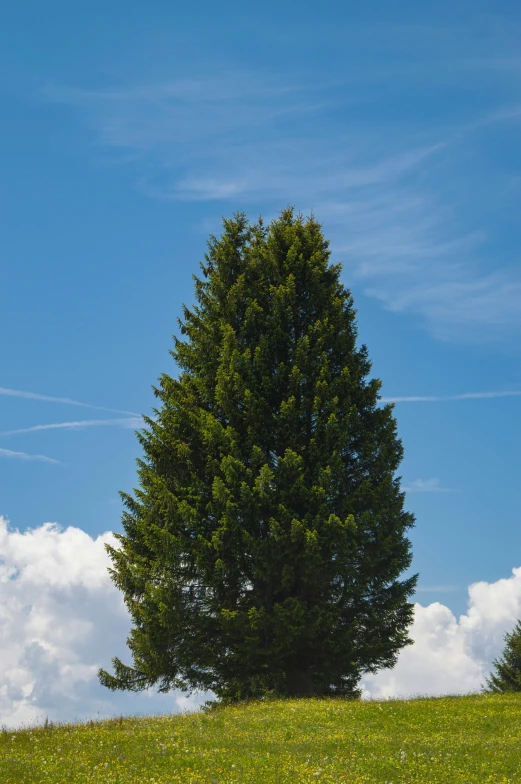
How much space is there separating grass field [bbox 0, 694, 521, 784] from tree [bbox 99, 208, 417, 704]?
316cm

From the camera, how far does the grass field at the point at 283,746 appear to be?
1401cm

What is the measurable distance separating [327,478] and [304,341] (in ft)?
16.9

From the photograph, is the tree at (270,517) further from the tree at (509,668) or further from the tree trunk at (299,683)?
the tree at (509,668)

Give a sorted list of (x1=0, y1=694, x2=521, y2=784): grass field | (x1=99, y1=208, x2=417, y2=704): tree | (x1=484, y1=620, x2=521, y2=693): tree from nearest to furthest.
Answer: (x1=0, y1=694, x2=521, y2=784): grass field, (x1=99, y1=208, x2=417, y2=704): tree, (x1=484, y1=620, x2=521, y2=693): tree

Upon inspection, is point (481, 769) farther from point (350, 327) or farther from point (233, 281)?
point (233, 281)

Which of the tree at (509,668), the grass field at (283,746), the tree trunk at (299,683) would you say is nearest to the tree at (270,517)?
the tree trunk at (299,683)

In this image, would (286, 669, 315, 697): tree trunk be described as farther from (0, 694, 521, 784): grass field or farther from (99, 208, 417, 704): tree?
(0, 694, 521, 784): grass field

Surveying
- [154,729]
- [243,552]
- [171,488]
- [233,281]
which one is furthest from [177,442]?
[154,729]

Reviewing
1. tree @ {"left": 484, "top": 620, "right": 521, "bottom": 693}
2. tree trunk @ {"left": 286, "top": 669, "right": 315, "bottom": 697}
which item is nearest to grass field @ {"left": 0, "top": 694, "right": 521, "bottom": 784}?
tree trunk @ {"left": 286, "top": 669, "right": 315, "bottom": 697}

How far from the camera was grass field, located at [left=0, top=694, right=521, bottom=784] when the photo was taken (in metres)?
14.0

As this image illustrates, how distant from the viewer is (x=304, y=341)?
25.6 metres

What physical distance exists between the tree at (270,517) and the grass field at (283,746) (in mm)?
3158

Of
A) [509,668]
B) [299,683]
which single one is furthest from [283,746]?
[509,668]

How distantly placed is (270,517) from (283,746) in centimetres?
870
